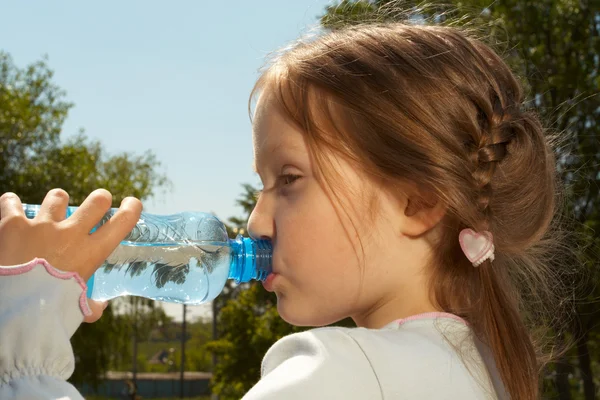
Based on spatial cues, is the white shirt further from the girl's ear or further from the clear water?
the clear water

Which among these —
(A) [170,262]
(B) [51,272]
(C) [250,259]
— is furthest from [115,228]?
(A) [170,262]

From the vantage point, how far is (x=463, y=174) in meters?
1.97

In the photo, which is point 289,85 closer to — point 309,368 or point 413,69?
point 413,69

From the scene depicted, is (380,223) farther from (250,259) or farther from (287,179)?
(250,259)

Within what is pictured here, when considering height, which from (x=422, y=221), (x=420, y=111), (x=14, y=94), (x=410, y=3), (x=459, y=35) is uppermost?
(x=14, y=94)

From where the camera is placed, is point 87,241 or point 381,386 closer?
point 381,386

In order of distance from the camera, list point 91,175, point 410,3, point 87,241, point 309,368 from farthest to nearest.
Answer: point 91,175 → point 410,3 → point 87,241 → point 309,368

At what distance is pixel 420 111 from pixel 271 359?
680 millimetres

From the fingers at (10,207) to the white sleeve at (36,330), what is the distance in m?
0.16

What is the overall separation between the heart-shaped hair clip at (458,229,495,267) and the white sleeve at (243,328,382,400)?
0.52 metres

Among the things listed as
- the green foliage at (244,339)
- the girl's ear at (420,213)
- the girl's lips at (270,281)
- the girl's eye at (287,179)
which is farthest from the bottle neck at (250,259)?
the green foliage at (244,339)

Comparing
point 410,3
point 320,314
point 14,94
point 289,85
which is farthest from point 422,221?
point 14,94

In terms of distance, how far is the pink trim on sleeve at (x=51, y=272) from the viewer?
5.40ft

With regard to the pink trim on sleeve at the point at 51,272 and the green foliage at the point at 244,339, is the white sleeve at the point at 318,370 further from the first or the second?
the green foliage at the point at 244,339
